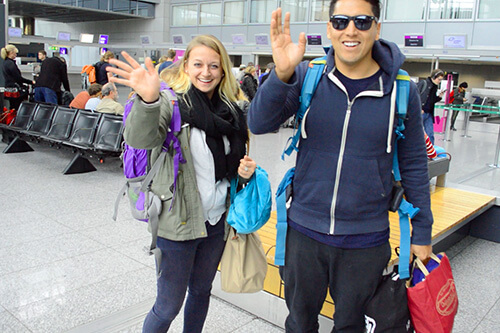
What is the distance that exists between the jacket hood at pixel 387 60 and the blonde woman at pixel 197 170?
56cm

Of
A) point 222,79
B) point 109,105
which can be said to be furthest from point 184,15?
point 222,79

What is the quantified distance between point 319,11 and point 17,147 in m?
21.0

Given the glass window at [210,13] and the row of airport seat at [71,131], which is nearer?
the row of airport seat at [71,131]

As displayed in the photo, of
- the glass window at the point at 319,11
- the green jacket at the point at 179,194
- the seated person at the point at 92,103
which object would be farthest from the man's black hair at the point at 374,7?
the glass window at the point at 319,11

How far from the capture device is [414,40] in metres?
17.3

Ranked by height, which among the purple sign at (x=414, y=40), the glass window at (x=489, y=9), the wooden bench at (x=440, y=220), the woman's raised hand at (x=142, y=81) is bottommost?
the wooden bench at (x=440, y=220)

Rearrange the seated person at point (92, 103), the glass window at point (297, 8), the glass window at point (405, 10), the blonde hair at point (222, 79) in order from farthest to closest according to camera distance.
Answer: the glass window at point (297, 8) < the glass window at point (405, 10) < the seated person at point (92, 103) < the blonde hair at point (222, 79)

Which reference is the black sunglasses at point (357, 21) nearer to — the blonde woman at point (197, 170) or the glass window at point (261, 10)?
the blonde woman at point (197, 170)

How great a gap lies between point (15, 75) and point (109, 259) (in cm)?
727

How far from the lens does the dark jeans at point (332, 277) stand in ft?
5.89

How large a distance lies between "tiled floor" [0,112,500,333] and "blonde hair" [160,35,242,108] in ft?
5.08

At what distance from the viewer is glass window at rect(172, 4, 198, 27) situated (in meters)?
31.5

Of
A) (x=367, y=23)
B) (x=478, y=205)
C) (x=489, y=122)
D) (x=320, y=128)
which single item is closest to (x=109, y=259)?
(x=320, y=128)

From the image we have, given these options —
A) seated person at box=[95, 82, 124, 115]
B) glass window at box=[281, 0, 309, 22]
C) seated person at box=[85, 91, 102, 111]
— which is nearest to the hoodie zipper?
seated person at box=[95, 82, 124, 115]
